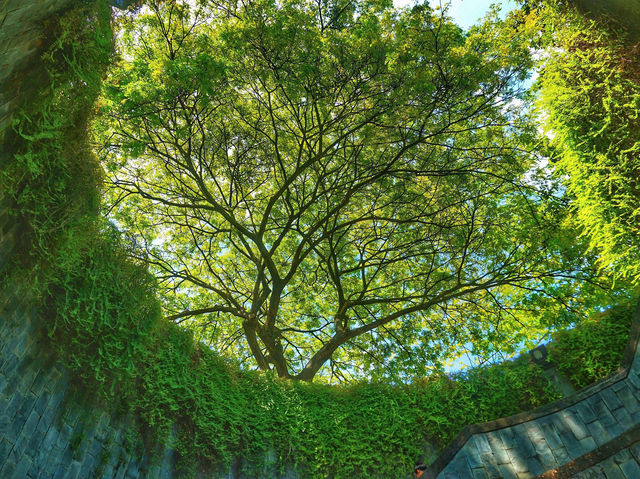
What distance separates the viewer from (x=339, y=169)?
10.4 metres

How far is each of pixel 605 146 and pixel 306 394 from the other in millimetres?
7020

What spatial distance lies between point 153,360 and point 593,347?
318 inches

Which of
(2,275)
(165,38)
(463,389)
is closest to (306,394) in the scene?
(463,389)

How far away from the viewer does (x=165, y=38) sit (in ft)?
27.5

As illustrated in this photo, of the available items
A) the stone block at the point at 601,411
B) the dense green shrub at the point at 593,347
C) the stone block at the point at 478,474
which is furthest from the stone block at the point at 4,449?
the dense green shrub at the point at 593,347

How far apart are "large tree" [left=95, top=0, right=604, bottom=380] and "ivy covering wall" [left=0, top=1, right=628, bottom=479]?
2.06 m

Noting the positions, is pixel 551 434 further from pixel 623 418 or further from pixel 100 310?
pixel 100 310

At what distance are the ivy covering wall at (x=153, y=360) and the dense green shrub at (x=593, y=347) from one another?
27 millimetres

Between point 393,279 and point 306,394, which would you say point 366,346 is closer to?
point 393,279

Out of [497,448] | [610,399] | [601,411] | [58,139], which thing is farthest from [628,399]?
[58,139]

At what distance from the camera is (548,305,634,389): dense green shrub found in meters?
7.43

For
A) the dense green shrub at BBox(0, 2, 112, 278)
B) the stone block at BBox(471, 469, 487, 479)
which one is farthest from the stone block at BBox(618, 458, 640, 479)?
the dense green shrub at BBox(0, 2, 112, 278)

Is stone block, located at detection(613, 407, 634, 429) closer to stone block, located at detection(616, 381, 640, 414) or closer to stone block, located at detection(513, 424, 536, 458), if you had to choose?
stone block, located at detection(616, 381, 640, 414)

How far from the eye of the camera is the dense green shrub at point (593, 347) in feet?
24.4
